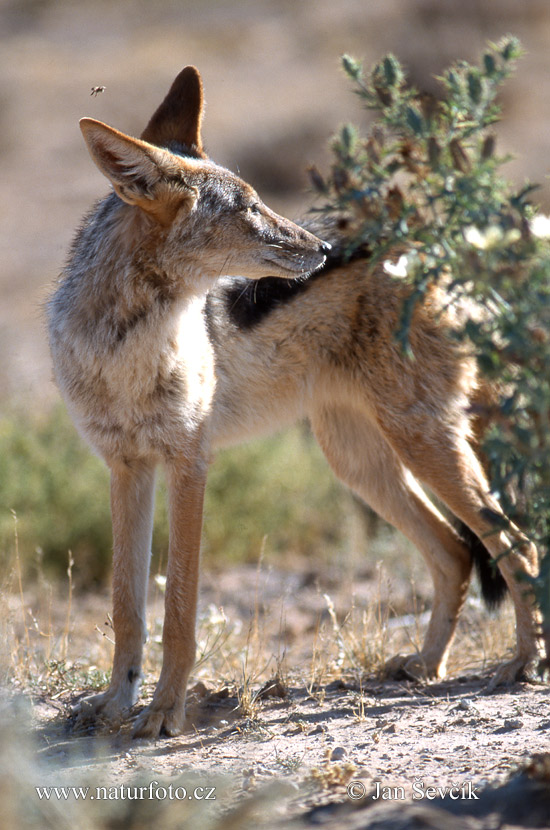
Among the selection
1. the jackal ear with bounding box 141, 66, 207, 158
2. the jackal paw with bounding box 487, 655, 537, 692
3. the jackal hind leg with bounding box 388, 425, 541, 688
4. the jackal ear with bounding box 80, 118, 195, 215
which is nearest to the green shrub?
the jackal ear with bounding box 80, 118, 195, 215

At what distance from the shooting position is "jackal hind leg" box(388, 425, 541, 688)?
173 inches

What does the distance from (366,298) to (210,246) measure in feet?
3.45

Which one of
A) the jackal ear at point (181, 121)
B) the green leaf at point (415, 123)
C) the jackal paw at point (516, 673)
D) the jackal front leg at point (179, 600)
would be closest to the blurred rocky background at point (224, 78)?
the jackal ear at point (181, 121)

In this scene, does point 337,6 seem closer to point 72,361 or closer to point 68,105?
point 68,105

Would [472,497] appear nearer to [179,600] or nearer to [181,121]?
[179,600]

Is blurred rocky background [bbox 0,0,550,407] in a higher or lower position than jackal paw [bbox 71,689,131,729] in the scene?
higher

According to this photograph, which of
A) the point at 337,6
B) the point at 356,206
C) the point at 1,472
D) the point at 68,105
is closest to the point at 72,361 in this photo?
the point at 356,206

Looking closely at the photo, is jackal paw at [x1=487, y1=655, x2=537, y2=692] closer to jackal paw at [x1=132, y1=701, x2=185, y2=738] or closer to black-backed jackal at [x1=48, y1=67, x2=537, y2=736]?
black-backed jackal at [x1=48, y1=67, x2=537, y2=736]

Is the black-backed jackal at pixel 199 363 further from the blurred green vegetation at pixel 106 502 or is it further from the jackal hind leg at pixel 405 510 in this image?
the blurred green vegetation at pixel 106 502

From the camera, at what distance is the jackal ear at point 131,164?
3.80 meters

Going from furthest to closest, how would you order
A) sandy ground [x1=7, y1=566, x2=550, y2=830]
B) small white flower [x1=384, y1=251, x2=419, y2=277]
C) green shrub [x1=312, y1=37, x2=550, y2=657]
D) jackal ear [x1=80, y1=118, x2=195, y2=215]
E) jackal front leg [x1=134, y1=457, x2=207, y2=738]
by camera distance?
jackal front leg [x1=134, y1=457, x2=207, y2=738] < jackal ear [x1=80, y1=118, x2=195, y2=215] < sandy ground [x1=7, y1=566, x2=550, y2=830] < small white flower [x1=384, y1=251, x2=419, y2=277] < green shrub [x1=312, y1=37, x2=550, y2=657]

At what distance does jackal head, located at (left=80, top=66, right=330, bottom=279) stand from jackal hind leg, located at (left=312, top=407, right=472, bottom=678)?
1.35m

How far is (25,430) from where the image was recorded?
831cm

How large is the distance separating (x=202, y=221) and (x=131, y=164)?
0.45 meters
